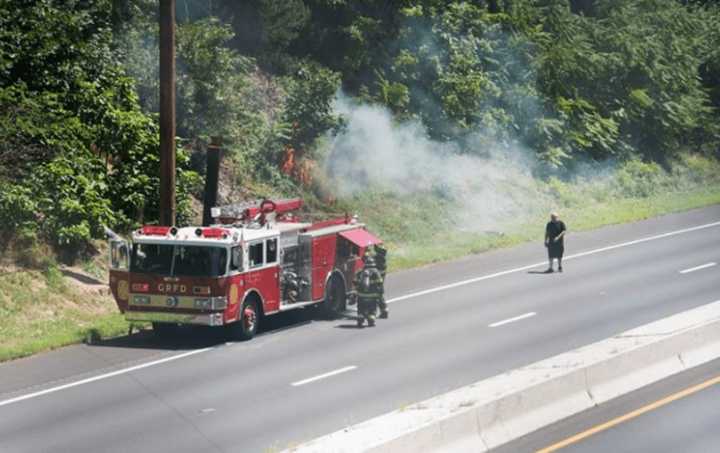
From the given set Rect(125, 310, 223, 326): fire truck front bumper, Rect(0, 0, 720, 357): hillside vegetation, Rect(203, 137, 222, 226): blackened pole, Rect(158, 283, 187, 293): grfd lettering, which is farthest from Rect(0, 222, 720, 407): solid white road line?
Rect(203, 137, 222, 226): blackened pole

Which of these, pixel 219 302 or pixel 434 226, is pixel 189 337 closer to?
pixel 219 302

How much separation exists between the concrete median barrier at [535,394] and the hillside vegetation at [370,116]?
12230 mm

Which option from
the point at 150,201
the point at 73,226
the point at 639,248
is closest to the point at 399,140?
the point at 639,248

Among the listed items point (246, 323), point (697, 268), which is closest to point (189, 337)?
point (246, 323)

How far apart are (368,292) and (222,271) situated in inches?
133

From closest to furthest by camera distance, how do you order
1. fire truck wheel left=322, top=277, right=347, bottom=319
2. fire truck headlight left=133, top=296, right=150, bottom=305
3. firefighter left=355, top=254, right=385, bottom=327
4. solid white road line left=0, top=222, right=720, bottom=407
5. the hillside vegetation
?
solid white road line left=0, top=222, right=720, bottom=407, fire truck headlight left=133, top=296, right=150, bottom=305, firefighter left=355, top=254, right=385, bottom=327, fire truck wheel left=322, top=277, right=347, bottom=319, the hillside vegetation

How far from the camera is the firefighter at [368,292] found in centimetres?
2700

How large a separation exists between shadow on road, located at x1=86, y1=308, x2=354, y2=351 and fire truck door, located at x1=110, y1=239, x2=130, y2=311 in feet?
2.46

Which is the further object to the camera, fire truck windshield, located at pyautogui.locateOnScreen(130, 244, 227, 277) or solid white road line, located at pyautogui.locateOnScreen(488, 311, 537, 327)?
solid white road line, located at pyautogui.locateOnScreen(488, 311, 537, 327)

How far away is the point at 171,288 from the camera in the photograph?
2531 cm

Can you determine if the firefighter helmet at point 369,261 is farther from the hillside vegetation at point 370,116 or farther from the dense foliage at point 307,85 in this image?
the dense foliage at point 307,85

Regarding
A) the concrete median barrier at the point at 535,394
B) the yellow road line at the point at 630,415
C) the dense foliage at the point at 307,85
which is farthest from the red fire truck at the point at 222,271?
the yellow road line at the point at 630,415

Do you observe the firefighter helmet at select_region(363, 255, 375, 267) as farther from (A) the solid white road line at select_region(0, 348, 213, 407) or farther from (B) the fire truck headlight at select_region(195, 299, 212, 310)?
(A) the solid white road line at select_region(0, 348, 213, 407)

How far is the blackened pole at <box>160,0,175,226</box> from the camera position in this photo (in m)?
28.2
